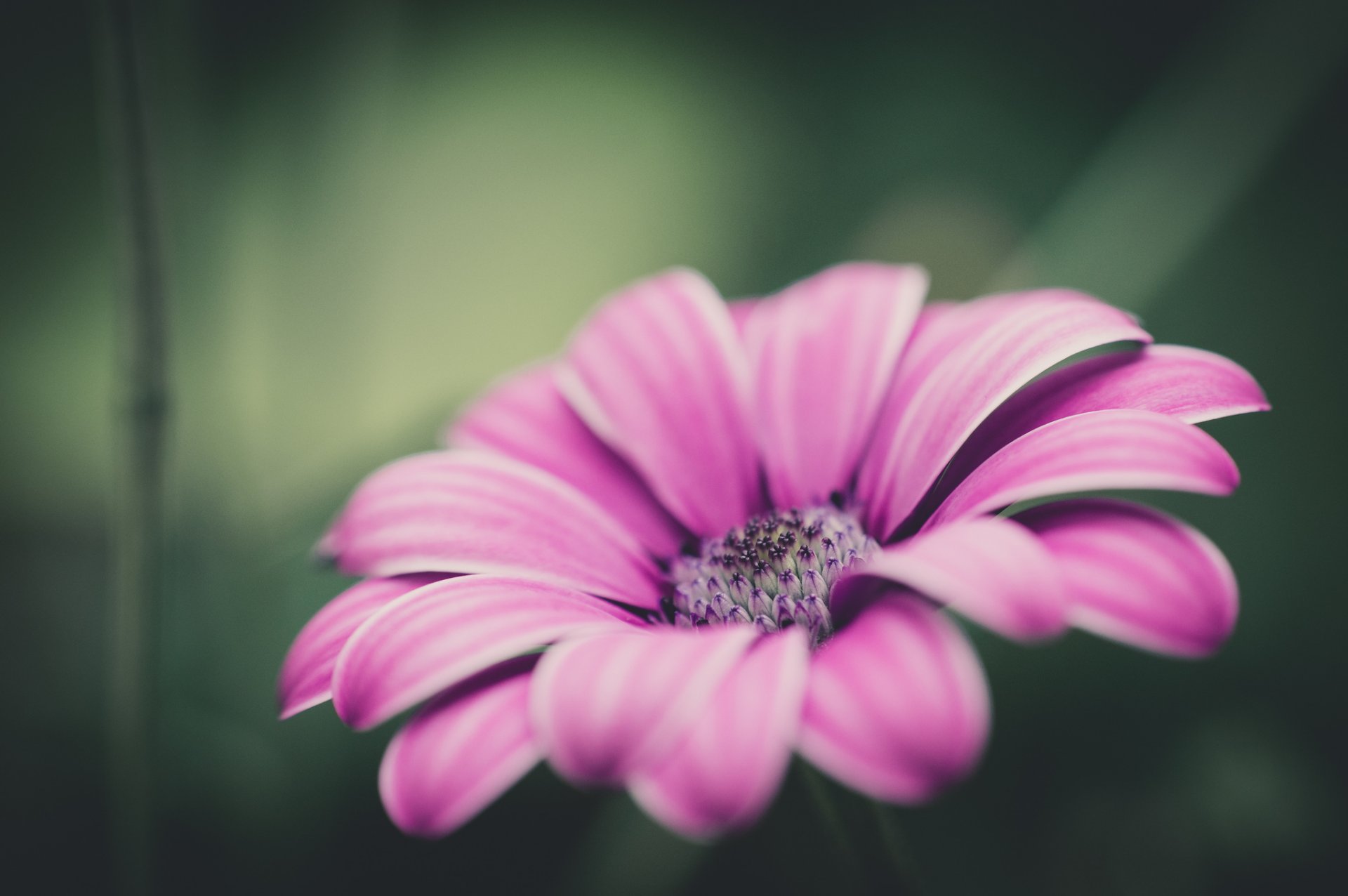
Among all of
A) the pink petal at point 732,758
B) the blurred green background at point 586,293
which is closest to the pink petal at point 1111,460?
the pink petal at point 732,758

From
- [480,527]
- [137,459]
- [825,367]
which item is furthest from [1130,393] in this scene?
[137,459]

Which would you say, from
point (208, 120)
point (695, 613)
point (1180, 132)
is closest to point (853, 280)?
point (695, 613)

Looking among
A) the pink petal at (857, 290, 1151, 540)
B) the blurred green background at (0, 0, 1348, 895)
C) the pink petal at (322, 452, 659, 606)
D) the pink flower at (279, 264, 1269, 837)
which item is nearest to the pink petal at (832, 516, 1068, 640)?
the pink flower at (279, 264, 1269, 837)

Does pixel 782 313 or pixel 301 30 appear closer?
pixel 782 313

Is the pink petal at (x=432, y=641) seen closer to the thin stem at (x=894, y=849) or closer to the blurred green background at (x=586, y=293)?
the thin stem at (x=894, y=849)

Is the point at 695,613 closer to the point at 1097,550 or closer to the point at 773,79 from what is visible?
the point at 1097,550

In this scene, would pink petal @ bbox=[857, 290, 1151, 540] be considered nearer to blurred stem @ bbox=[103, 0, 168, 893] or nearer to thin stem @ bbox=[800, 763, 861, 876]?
thin stem @ bbox=[800, 763, 861, 876]

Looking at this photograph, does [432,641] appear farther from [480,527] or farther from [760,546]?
[760,546]
